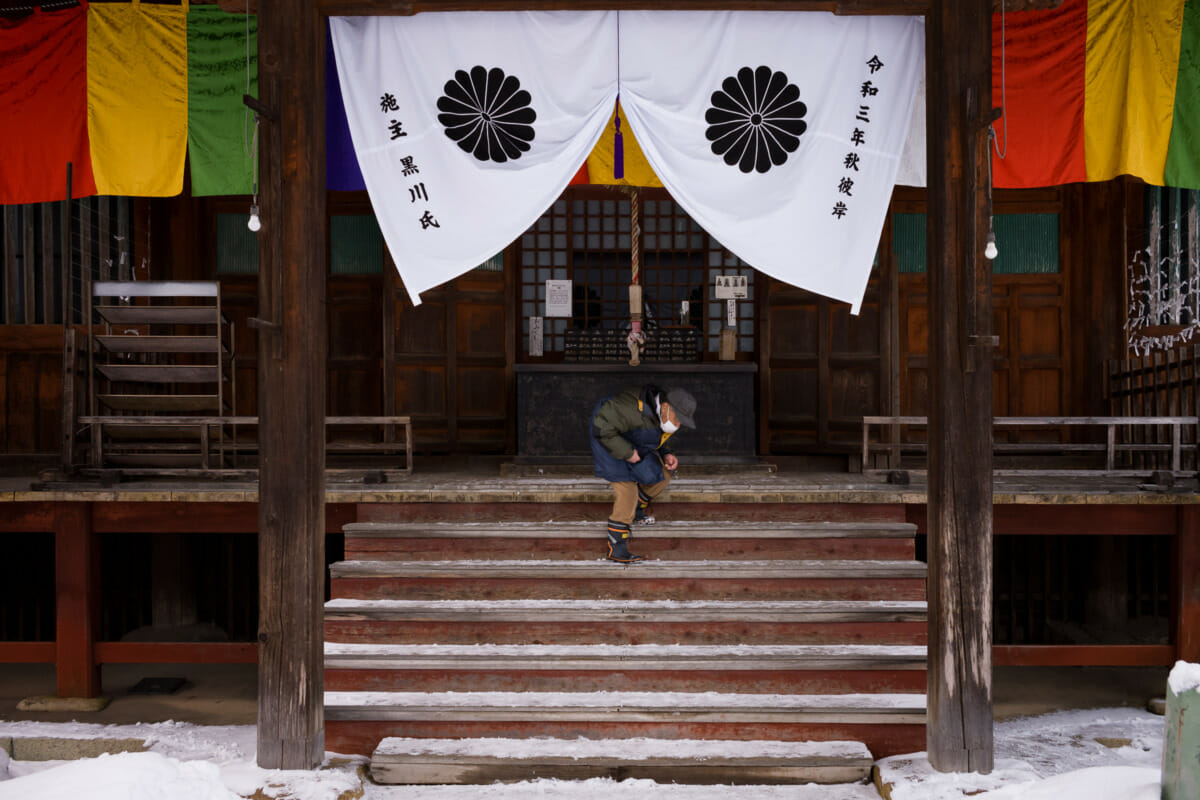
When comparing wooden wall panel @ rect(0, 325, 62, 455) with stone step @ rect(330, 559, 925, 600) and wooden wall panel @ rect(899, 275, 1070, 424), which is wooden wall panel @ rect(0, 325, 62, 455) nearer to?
stone step @ rect(330, 559, 925, 600)

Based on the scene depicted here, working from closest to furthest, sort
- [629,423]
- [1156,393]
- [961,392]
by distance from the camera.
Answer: [961,392] → [629,423] → [1156,393]

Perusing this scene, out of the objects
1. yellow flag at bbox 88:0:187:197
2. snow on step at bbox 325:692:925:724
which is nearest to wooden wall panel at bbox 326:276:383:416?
yellow flag at bbox 88:0:187:197

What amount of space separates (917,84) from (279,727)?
539cm

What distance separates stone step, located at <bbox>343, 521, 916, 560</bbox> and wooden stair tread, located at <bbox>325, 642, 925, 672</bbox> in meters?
0.90

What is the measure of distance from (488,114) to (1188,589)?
6.52m

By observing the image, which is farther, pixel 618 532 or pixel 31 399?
pixel 31 399

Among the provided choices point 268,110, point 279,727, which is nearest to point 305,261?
point 268,110

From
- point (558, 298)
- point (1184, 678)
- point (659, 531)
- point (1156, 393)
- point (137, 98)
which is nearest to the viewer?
point (1184, 678)

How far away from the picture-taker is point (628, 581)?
20.2ft

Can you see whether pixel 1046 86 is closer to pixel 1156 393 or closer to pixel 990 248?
pixel 1156 393

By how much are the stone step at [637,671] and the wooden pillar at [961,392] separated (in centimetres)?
66

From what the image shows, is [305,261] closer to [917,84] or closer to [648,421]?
[648,421]

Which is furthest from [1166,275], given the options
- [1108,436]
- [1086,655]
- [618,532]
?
[618,532]

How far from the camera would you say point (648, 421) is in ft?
22.0
